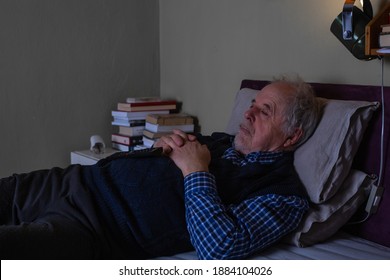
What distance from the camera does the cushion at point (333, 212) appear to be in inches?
59.4

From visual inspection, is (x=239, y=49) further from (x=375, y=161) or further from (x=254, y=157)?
(x=375, y=161)

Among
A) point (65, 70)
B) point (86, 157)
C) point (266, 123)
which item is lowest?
point (86, 157)

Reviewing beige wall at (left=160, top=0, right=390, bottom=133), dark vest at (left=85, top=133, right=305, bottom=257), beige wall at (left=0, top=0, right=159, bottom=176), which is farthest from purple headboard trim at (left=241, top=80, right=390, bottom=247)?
beige wall at (left=0, top=0, right=159, bottom=176)

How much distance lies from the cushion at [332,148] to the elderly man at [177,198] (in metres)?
0.04

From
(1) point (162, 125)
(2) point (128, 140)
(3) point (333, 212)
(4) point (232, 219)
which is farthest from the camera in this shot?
(2) point (128, 140)

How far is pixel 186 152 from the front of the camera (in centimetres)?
158

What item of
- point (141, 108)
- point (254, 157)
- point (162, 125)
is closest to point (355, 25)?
point (254, 157)

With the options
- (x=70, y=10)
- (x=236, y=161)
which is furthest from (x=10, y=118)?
(x=236, y=161)

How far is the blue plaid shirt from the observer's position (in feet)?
4.39

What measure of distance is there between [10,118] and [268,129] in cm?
151

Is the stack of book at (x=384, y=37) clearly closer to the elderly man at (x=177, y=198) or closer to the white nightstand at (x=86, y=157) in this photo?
the elderly man at (x=177, y=198)

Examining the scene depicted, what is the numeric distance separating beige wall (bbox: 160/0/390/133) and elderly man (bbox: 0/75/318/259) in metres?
0.33

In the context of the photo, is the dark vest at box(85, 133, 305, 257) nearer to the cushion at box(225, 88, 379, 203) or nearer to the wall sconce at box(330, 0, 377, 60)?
the cushion at box(225, 88, 379, 203)

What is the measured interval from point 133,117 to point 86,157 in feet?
1.09
